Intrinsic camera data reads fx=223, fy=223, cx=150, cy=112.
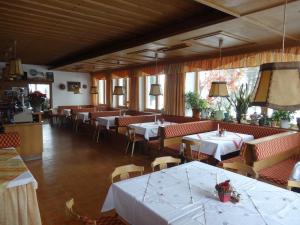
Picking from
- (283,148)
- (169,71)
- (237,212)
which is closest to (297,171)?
(283,148)

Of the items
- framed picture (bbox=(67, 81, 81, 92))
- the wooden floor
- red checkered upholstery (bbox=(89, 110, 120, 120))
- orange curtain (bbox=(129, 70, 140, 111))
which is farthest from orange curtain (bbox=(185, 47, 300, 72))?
framed picture (bbox=(67, 81, 81, 92))

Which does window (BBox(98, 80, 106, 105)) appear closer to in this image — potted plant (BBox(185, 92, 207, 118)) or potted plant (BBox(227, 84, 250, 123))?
potted plant (BBox(185, 92, 207, 118))

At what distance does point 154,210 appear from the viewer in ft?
5.32

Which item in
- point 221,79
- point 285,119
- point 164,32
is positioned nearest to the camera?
point 164,32

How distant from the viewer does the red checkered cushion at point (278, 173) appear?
123 inches

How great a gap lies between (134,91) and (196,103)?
3.11 metres

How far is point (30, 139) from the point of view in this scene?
5.00m

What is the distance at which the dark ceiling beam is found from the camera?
302 centimetres

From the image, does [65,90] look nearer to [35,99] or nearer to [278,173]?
[35,99]

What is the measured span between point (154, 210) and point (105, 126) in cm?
565

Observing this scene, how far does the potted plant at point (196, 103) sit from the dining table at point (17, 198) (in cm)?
448

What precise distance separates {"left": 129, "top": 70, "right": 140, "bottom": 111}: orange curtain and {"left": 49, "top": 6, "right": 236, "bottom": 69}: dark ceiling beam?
2.17m

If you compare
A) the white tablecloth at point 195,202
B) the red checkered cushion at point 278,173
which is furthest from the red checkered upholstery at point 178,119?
the white tablecloth at point 195,202

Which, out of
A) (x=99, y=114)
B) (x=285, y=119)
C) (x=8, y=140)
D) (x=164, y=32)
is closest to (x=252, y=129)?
(x=285, y=119)
